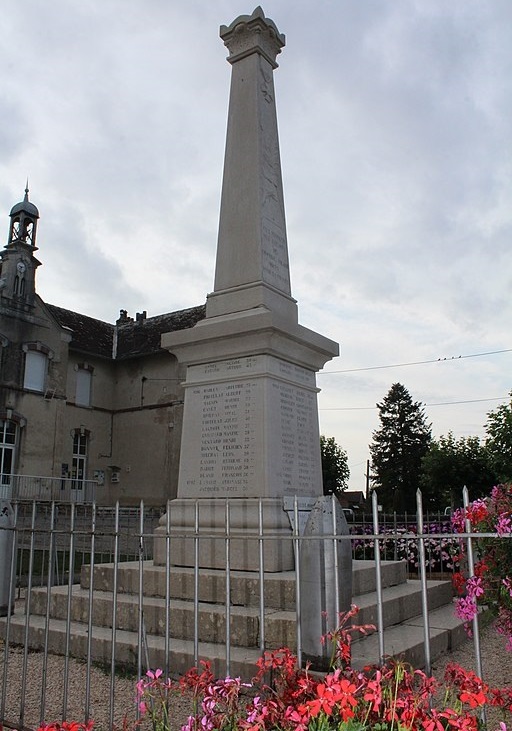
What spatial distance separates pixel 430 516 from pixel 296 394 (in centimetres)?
598

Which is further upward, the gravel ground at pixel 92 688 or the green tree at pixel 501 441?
the green tree at pixel 501 441

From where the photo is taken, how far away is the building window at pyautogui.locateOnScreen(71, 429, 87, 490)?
2864cm

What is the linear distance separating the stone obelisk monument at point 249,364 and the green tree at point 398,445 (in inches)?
1675

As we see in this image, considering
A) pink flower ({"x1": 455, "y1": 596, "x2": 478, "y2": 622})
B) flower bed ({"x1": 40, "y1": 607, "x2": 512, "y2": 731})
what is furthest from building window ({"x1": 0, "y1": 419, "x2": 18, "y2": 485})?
pink flower ({"x1": 455, "y1": 596, "x2": 478, "y2": 622})

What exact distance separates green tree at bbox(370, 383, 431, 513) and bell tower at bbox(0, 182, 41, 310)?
104ft

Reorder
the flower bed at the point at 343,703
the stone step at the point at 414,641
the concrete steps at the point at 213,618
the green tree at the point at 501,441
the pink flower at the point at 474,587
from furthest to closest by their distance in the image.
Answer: the green tree at the point at 501,441 → the concrete steps at the point at 213,618 → the stone step at the point at 414,641 → the pink flower at the point at 474,587 → the flower bed at the point at 343,703

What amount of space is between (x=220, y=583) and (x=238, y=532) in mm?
489

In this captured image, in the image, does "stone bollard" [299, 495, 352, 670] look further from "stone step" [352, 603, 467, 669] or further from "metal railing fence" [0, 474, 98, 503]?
"metal railing fence" [0, 474, 98, 503]

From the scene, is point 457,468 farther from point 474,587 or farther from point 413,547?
point 474,587

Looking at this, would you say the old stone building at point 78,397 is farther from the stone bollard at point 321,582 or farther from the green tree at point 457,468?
the stone bollard at point 321,582

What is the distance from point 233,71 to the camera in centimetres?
797

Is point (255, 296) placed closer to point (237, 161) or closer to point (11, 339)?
point (237, 161)

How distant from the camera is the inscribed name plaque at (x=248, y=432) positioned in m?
6.27

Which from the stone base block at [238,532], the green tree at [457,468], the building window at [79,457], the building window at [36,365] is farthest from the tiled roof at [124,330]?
the stone base block at [238,532]
